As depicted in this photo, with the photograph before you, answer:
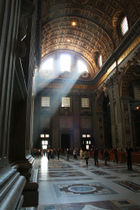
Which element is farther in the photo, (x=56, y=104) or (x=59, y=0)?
(x=56, y=104)

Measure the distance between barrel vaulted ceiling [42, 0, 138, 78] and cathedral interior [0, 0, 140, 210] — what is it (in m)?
0.10

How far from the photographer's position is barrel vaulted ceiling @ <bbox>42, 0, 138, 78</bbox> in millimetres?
17062

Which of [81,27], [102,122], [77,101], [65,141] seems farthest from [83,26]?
[65,141]

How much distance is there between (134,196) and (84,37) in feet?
69.7

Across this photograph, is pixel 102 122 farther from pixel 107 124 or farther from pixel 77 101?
pixel 77 101

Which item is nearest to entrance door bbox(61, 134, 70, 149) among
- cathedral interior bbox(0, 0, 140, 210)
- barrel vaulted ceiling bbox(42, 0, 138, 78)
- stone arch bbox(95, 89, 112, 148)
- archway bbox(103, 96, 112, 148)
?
cathedral interior bbox(0, 0, 140, 210)

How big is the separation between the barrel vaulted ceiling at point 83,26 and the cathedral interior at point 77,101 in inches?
4.0

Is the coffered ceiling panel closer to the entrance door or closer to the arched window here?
the arched window

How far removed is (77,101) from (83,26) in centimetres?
1028

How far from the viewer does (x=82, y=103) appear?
2625 centimetres

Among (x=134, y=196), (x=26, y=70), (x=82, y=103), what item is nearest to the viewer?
(x=134, y=196)

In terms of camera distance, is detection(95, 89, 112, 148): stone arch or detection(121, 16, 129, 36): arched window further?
detection(95, 89, 112, 148): stone arch

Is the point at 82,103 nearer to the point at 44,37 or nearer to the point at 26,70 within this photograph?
the point at 44,37

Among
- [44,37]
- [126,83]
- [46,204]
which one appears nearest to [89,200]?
[46,204]
